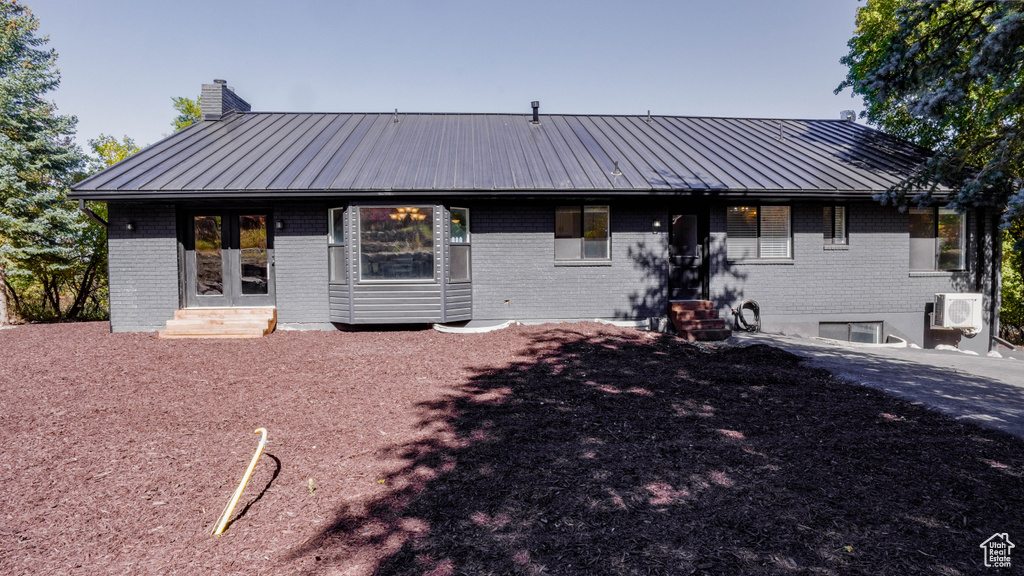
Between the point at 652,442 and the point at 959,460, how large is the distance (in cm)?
218

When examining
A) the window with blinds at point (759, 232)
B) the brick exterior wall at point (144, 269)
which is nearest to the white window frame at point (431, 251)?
the brick exterior wall at point (144, 269)

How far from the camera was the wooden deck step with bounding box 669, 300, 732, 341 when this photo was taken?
9148mm

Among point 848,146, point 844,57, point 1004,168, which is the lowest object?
point 1004,168

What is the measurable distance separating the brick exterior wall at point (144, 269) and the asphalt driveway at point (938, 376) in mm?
11090

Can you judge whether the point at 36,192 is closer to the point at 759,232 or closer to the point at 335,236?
the point at 335,236

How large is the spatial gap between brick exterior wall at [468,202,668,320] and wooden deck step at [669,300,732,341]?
0.37m

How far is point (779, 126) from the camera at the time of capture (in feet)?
44.5

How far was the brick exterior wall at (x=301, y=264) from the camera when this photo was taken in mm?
9594

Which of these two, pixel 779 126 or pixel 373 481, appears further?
pixel 779 126

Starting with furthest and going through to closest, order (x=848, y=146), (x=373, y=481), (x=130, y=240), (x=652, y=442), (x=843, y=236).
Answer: (x=848, y=146)
(x=843, y=236)
(x=130, y=240)
(x=652, y=442)
(x=373, y=481)

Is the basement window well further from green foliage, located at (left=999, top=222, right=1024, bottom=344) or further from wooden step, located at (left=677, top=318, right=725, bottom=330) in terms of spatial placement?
green foliage, located at (left=999, top=222, right=1024, bottom=344)

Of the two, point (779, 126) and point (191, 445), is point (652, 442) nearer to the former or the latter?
point (191, 445)

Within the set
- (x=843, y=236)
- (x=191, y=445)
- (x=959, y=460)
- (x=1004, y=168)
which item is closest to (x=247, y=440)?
(x=191, y=445)

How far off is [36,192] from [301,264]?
8.60 meters
